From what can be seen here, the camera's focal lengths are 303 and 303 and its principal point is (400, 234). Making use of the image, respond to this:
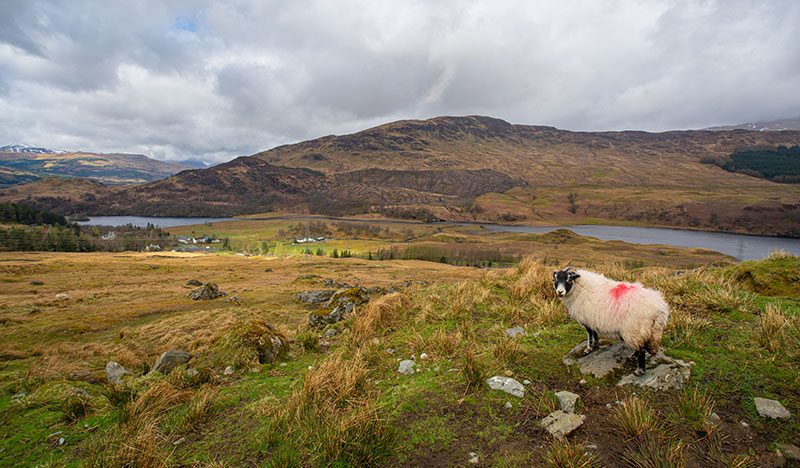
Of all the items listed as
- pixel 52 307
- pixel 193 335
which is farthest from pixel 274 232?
pixel 193 335

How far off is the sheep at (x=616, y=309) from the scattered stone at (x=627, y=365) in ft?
0.42

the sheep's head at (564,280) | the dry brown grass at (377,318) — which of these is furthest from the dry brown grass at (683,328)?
the dry brown grass at (377,318)

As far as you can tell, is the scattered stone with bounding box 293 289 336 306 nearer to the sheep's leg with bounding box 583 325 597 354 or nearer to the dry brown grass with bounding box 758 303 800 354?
the sheep's leg with bounding box 583 325 597 354

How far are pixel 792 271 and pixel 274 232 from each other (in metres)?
190

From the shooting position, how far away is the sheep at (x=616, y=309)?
4.41m

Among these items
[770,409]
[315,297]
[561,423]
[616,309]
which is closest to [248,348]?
[561,423]

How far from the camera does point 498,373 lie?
5.07 m

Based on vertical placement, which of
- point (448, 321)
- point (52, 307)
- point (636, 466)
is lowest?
point (52, 307)

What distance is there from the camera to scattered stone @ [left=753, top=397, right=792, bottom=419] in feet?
11.3

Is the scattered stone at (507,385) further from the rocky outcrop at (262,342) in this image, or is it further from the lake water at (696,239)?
the lake water at (696,239)

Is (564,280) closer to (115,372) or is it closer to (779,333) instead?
(779,333)

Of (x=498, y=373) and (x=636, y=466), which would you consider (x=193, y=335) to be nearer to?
(x=498, y=373)

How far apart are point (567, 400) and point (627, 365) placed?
4.44ft

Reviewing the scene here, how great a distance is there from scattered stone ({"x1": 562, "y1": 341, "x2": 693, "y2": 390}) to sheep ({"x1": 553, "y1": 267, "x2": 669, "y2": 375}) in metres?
0.13
